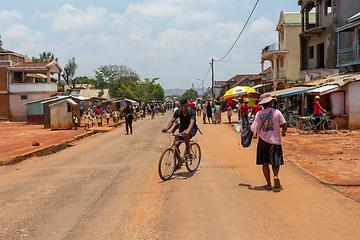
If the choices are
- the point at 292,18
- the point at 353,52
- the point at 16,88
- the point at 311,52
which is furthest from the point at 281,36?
the point at 16,88

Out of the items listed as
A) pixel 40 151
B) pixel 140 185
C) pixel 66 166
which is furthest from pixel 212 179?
pixel 40 151

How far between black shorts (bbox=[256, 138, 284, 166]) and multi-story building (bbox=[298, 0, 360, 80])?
25.0m

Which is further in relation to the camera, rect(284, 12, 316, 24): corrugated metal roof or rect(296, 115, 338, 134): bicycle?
rect(284, 12, 316, 24): corrugated metal roof

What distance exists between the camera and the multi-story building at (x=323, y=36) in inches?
1139

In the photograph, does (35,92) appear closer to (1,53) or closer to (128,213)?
(1,53)

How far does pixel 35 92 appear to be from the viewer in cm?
3872

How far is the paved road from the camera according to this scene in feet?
15.1

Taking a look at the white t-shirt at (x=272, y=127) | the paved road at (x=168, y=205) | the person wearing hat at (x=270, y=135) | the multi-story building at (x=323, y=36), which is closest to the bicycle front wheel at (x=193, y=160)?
the paved road at (x=168, y=205)

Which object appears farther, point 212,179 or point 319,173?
point 319,173

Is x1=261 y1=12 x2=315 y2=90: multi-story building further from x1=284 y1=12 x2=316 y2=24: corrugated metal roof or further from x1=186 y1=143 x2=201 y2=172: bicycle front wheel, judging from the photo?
x1=186 y1=143 x2=201 y2=172: bicycle front wheel

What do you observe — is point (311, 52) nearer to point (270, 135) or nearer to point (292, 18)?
point (292, 18)

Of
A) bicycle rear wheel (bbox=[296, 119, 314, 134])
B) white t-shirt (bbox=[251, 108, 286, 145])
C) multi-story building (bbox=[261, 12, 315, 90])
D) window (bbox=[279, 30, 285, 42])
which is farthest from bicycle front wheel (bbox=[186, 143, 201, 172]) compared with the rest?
window (bbox=[279, 30, 285, 42])

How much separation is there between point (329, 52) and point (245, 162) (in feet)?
78.7

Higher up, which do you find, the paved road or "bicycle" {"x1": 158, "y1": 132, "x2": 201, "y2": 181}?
"bicycle" {"x1": 158, "y1": 132, "x2": 201, "y2": 181}
